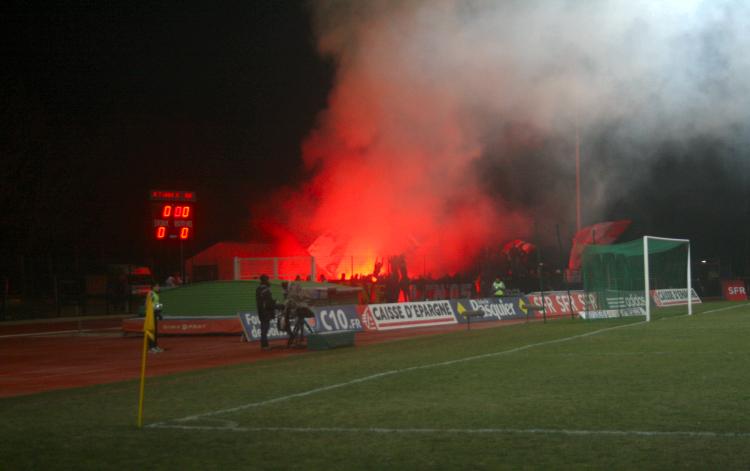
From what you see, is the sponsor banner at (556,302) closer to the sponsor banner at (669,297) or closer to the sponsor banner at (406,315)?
the sponsor banner at (669,297)

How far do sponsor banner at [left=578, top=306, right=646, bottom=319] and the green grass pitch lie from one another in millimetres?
12608

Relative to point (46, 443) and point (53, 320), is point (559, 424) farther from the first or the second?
point (53, 320)

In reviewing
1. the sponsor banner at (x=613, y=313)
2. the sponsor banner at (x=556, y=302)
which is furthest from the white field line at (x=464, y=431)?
the sponsor banner at (x=556, y=302)

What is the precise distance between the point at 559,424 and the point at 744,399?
277cm

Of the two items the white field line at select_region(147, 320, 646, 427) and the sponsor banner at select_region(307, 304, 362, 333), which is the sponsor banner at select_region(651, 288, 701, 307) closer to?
the sponsor banner at select_region(307, 304, 362, 333)

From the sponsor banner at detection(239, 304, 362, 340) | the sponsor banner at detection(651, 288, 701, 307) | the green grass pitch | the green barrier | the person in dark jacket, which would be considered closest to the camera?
the green grass pitch

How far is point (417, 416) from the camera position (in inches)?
381

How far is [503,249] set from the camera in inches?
2334

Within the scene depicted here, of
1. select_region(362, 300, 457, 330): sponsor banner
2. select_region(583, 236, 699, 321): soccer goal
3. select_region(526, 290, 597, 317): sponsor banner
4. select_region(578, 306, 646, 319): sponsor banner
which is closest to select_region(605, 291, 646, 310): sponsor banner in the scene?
select_region(583, 236, 699, 321): soccer goal

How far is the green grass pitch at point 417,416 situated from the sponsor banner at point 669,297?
864 inches

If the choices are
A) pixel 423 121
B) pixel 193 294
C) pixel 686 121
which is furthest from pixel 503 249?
pixel 193 294

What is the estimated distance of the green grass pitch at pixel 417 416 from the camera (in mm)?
7434

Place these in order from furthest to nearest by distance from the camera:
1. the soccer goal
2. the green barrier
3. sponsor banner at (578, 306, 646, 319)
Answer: the soccer goal < sponsor banner at (578, 306, 646, 319) < the green barrier

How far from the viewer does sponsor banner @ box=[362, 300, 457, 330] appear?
94.2 feet
